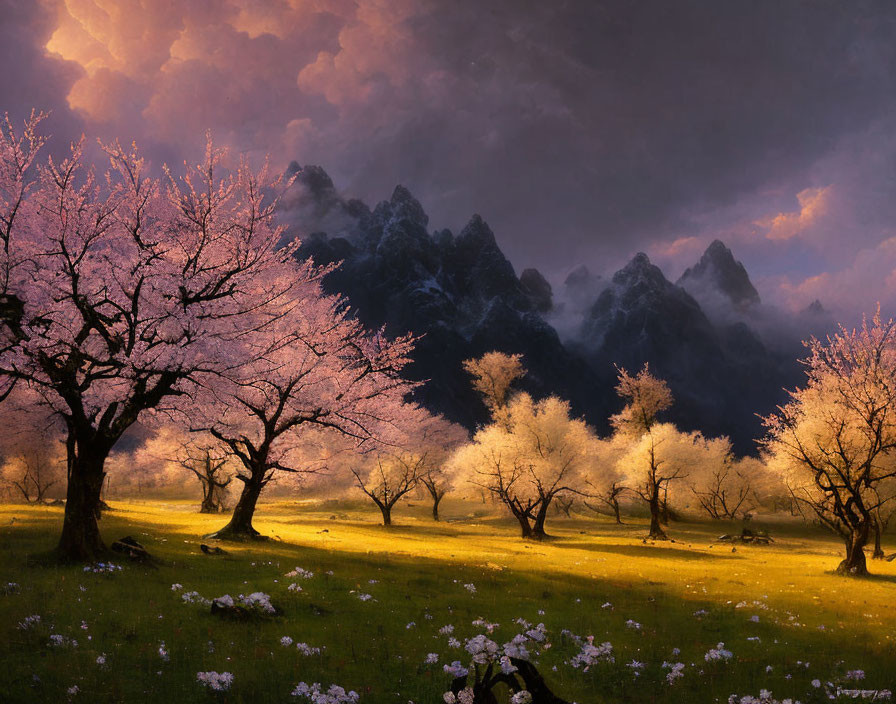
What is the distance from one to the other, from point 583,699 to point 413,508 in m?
78.0

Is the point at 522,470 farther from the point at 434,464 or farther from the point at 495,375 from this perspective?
the point at 495,375

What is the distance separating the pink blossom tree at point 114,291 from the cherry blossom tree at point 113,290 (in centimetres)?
5

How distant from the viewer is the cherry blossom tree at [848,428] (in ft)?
93.3

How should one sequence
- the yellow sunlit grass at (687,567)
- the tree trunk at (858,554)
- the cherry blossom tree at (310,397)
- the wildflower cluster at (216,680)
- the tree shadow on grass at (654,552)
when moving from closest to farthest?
the wildflower cluster at (216,680) → the yellow sunlit grass at (687,567) → the cherry blossom tree at (310,397) → the tree trunk at (858,554) → the tree shadow on grass at (654,552)

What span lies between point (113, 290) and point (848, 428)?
38.9 m

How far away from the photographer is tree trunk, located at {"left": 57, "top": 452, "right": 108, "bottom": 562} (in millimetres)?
16419

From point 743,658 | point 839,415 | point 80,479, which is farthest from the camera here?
point 839,415

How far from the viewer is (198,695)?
8203mm

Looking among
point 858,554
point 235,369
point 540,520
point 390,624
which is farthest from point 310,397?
point 858,554

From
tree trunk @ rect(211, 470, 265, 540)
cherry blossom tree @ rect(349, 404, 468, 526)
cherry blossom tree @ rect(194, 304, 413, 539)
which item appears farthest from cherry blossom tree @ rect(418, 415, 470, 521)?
tree trunk @ rect(211, 470, 265, 540)

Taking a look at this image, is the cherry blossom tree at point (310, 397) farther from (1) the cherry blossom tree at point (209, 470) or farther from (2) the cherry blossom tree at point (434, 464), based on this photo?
(2) the cherry blossom tree at point (434, 464)

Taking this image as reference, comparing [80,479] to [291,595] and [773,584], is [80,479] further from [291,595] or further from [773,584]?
[773,584]

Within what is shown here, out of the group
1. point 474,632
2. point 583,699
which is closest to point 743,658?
point 583,699

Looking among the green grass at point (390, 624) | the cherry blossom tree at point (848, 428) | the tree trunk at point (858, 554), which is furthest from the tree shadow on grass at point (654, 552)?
the green grass at point (390, 624)
